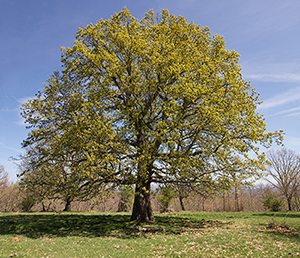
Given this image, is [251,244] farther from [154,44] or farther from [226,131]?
[154,44]

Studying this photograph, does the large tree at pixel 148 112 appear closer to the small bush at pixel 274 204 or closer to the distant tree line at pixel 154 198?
the distant tree line at pixel 154 198

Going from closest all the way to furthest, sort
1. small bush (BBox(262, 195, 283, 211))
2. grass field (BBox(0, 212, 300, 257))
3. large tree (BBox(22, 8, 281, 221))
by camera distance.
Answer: grass field (BBox(0, 212, 300, 257)) < large tree (BBox(22, 8, 281, 221)) < small bush (BBox(262, 195, 283, 211))

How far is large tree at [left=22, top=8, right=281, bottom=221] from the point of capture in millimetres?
11719

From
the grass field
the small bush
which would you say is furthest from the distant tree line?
the grass field

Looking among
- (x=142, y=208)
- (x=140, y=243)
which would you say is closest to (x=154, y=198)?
(x=142, y=208)

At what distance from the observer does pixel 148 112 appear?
46.8 ft

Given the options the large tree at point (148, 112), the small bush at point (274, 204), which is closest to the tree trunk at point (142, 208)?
the large tree at point (148, 112)

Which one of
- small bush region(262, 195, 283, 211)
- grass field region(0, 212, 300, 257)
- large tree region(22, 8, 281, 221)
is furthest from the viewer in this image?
small bush region(262, 195, 283, 211)

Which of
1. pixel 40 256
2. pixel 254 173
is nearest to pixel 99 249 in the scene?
pixel 40 256

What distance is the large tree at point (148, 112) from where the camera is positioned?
1172cm

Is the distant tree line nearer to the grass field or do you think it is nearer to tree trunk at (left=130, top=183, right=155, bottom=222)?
tree trunk at (left=130, top=183, right=155, bottom=222)

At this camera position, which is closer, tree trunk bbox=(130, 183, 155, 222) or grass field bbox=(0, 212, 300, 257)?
grass field bbox=(0, 212, 300, 257)

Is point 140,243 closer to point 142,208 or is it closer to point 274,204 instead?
point 142,208

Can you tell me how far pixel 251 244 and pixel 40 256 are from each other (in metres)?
9.15
